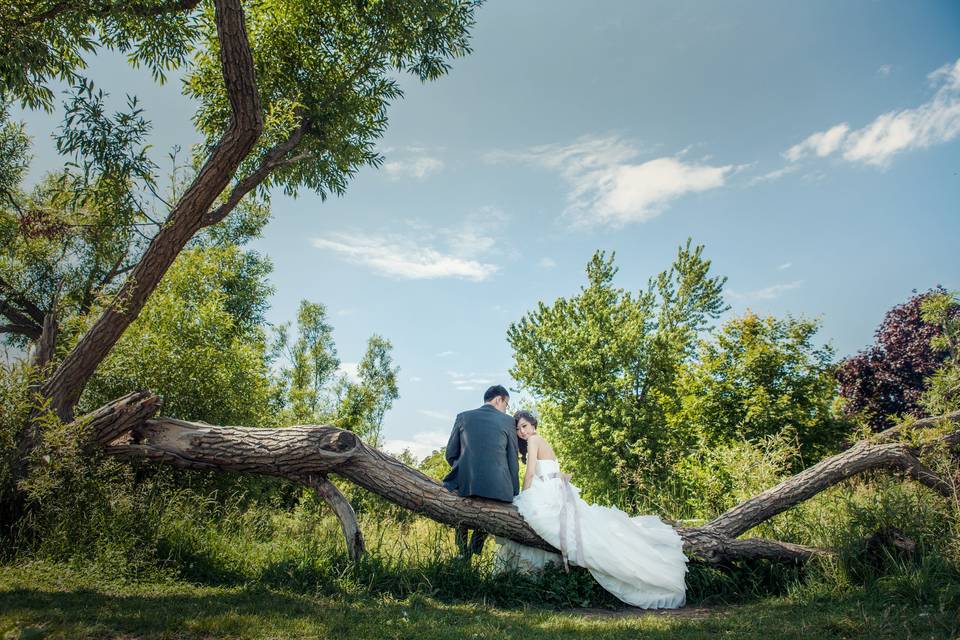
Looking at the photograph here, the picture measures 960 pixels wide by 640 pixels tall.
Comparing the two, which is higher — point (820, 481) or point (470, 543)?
point (820, 481)

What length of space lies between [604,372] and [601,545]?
37.4ft

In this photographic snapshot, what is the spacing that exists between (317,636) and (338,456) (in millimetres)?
2906

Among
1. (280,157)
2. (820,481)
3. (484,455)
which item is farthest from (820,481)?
(280,157)

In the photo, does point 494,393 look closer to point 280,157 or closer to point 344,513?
point 344,513

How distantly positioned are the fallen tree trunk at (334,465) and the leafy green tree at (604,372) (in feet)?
28.1

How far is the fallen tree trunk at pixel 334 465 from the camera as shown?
22.1 ft

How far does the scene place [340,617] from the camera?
4535 millimetres

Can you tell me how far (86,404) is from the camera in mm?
8992

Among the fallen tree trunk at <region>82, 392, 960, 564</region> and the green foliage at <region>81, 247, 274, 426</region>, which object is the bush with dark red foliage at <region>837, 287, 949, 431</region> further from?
the green foliage at <region>81, 247, 274, 426</region>

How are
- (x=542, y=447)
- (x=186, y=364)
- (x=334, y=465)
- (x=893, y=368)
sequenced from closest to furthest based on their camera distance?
1. (x=334, y=465)
2. (x=542, y=447)
3. (x=186, y=364)
4. (x=893, y=368)

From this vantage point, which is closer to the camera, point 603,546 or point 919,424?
Answer: point 603,546

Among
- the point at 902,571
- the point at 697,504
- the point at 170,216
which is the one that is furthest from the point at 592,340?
the point at 170,216

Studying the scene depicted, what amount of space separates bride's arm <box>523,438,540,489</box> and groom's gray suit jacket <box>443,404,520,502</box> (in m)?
0.19

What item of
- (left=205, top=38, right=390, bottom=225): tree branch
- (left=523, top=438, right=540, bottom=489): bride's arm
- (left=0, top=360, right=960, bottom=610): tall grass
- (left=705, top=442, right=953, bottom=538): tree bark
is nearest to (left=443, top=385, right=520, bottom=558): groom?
(left=523, top=438, right=540, bottom=489): bride's arm
